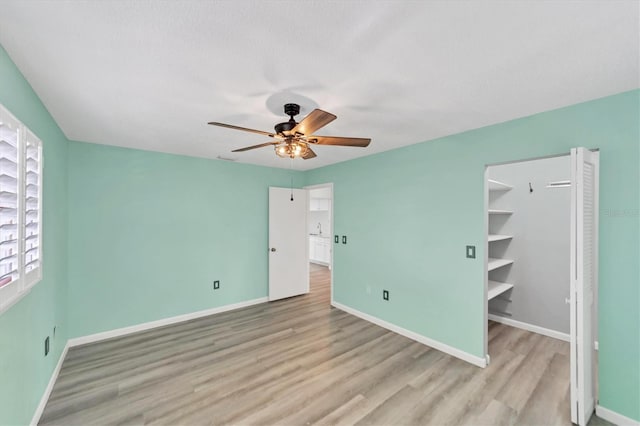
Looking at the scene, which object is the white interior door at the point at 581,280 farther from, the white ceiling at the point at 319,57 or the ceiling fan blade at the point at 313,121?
the ceiling fan blade at the point at 313,121

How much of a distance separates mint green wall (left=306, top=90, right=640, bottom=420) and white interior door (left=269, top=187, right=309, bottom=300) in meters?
0.63

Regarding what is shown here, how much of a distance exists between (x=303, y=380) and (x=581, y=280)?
7.74 ft

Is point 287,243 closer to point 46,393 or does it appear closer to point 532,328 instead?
point 46,393

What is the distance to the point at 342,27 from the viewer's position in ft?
4.13

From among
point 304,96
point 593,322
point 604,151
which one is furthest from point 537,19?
point 593,322

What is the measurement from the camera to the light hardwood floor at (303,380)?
79.6 inches

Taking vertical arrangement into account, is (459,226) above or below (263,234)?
above

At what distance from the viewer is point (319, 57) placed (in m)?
1.49

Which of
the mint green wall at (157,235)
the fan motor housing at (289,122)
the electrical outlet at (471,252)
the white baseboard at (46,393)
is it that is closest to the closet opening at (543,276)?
the electrical outlet at (471,252)

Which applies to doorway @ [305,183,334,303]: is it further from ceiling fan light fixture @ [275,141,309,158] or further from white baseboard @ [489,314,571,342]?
ceiling fan light fixture @ [275,141,309,158]

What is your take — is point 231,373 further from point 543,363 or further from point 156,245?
point 543,363

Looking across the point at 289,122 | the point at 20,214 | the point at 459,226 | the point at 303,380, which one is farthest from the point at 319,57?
the point at 303,380

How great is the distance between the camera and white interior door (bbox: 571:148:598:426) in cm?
187

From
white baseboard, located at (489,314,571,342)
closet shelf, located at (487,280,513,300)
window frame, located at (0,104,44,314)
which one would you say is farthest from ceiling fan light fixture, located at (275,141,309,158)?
white baseboard, located at (489,314,571,342)
